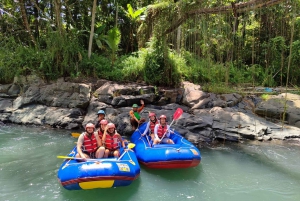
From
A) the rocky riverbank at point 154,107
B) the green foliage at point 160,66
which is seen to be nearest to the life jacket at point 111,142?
the rocky riverbank at point 154,107

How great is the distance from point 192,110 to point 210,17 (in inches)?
126

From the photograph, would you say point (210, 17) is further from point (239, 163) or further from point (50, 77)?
point (50, 77)

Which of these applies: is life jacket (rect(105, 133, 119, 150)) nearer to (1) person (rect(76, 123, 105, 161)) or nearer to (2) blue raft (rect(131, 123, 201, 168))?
(1) person (rect(76, 123, 105, 161))

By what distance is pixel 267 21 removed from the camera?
1264cm

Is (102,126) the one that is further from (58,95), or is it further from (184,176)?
(58,95)

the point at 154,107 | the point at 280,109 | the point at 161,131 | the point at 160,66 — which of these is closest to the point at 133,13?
the point at 160,66

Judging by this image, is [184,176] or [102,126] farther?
[102,126]

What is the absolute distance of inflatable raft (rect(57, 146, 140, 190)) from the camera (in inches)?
145

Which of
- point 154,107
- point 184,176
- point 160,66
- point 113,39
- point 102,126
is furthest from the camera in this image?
point 113,39

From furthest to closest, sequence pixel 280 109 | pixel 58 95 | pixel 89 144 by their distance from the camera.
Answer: pixel 58 95 < pixel 280 109 < pixel 89 144

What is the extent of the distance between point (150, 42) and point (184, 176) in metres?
6.12

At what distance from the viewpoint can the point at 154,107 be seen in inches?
343

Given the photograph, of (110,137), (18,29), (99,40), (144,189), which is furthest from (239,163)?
(18,29)

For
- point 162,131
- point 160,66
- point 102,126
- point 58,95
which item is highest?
point 160,66
